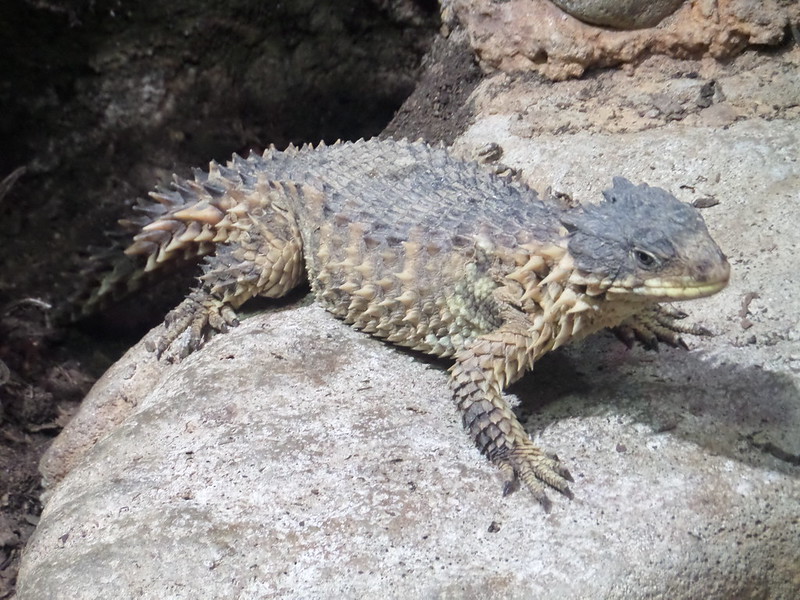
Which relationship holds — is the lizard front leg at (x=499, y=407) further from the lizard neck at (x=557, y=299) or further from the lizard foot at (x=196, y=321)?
the lizard foot at (x=196, y=321)

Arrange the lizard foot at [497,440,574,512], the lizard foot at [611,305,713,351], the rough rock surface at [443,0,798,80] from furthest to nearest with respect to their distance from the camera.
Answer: the rough rock surface at [443,0,798,80]
the lizard foot at [611,305,713,351]
the lizard foot at [497,440,574,512]

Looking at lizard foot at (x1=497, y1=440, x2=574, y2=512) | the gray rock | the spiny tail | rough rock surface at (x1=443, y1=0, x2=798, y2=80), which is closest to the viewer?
lizard foot at (x1=497, y1=440, x2=574, y2=512)

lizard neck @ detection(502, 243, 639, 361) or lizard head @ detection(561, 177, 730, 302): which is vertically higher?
lizard head @ detection(561, 177, 730, 302)

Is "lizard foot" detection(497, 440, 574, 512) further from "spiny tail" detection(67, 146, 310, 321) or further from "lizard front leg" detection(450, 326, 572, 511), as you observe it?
"spiny tail" detection(67, 146, 310, 321)

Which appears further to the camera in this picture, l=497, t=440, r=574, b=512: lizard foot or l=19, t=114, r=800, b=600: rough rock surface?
l=497, t=440, r=574, b=512: lizard foot

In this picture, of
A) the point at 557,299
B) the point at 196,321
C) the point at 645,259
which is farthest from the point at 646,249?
the point at 196,321

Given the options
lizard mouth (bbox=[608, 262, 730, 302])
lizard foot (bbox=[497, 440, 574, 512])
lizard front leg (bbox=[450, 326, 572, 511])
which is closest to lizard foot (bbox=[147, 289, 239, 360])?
lizard front leg (bbox=[450, 326, 572, 511])

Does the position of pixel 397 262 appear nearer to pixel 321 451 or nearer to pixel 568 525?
pixel 321 451

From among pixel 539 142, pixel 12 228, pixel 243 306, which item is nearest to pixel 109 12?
pixel 12 228
